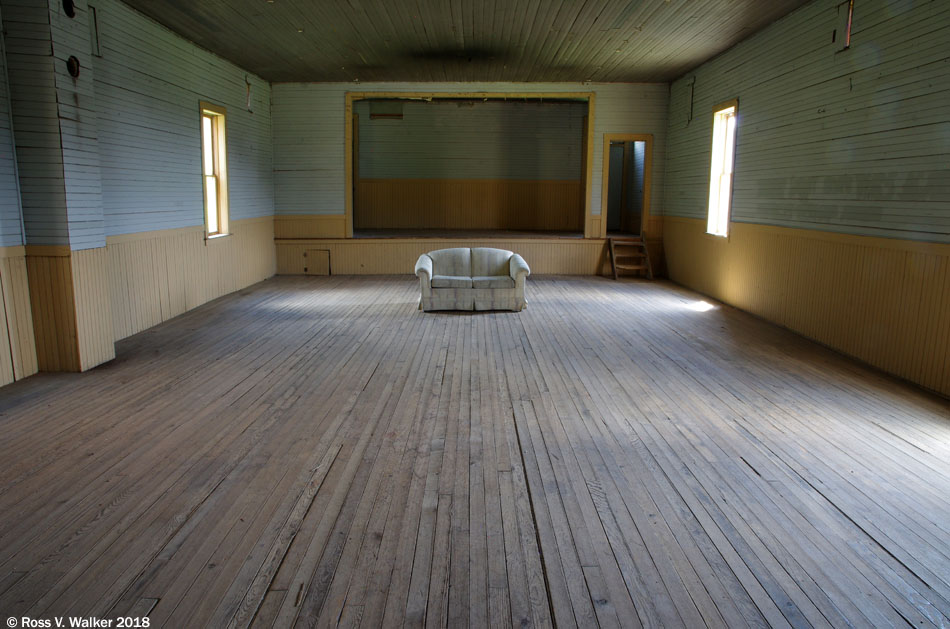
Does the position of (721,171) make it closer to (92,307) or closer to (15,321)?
(92,307)

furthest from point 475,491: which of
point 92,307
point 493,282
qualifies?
point 493,282

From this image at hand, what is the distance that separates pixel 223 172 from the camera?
33.2 ft

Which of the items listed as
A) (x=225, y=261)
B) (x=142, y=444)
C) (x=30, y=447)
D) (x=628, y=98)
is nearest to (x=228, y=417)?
(x=142, y=444)

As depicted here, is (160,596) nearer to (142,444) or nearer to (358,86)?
(142,444)

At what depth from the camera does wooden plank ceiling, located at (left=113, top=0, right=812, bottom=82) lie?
7289 millimetres

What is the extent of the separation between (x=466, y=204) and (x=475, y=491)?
1347cm

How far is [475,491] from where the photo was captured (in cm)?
341

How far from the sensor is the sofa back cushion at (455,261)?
9117 mm

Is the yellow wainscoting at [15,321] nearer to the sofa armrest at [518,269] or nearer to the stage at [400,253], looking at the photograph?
the sofa armrest at [518,269]

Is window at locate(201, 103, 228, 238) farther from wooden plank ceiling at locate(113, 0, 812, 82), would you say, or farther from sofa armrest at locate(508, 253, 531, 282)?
sofa armrest at locate(508, 253, 531, 282)

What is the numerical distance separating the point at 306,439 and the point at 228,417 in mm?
792

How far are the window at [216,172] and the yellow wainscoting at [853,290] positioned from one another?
799 centimetres

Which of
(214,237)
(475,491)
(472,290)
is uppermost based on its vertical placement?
(214,237)

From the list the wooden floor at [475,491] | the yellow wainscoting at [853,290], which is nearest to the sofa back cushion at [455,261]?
the wooden floor at [475,491]
